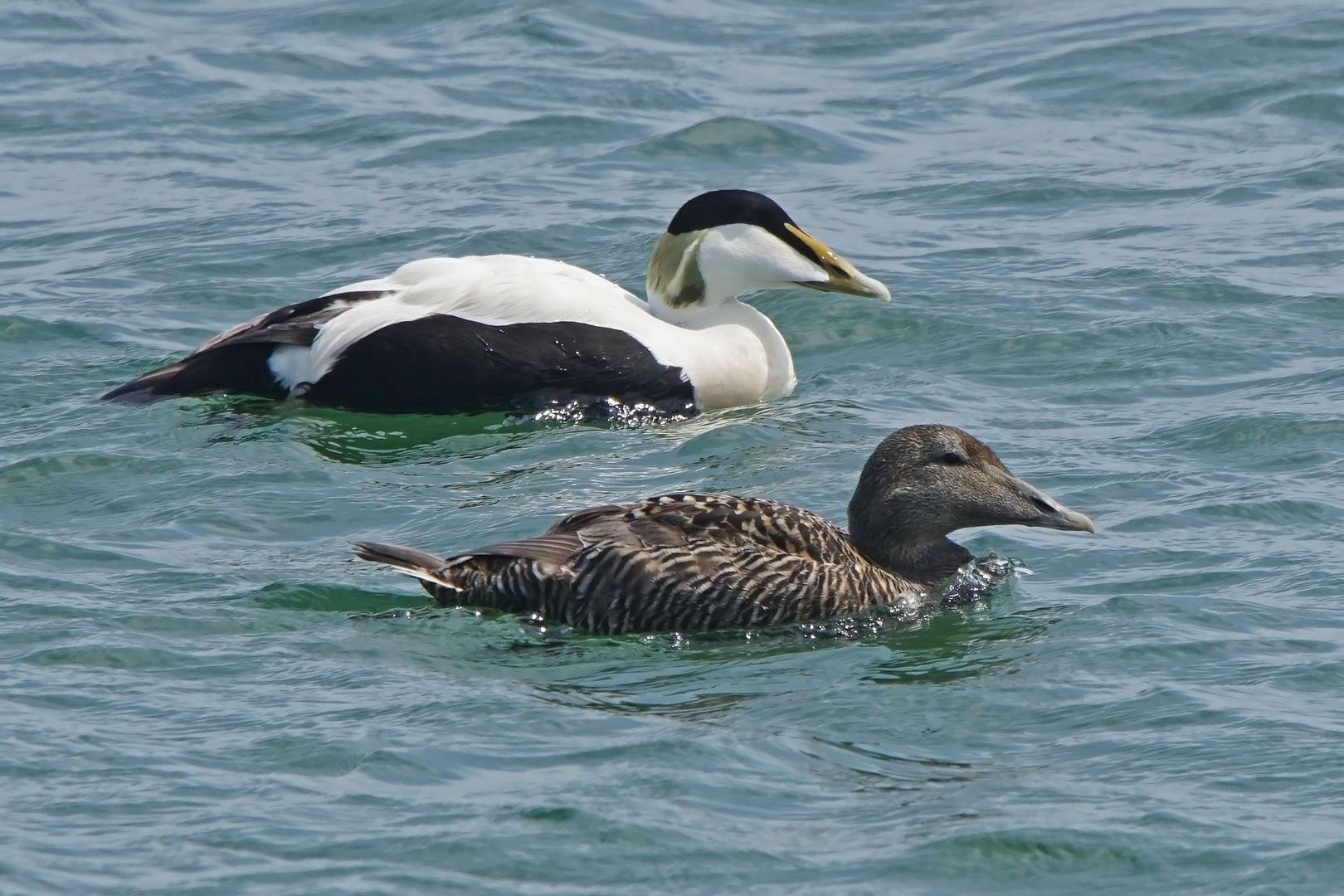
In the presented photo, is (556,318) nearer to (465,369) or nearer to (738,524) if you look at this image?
(465,369)

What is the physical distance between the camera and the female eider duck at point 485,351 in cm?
960

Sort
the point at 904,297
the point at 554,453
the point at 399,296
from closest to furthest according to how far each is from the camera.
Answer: the point at 554,453 → the point at 399,296 → the point at 904,297

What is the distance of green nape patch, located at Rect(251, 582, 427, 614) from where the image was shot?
7258 millimetres

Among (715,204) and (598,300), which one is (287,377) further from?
(715,204)

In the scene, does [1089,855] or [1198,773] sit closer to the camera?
[1089,855]

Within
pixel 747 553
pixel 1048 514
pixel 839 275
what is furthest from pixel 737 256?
pixel 747 553

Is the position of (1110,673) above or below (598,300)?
below

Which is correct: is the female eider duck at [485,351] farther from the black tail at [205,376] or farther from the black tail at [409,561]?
the black tail at [409,561]

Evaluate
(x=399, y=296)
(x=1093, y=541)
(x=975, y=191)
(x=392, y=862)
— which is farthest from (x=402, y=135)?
(x=392, y=862)

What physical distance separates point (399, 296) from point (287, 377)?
1.92 feet

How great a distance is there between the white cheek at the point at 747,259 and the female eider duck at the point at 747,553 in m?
2.64

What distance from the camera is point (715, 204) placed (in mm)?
10172

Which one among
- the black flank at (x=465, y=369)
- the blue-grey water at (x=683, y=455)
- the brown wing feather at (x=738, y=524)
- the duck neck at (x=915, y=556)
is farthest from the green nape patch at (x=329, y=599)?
the black flank at (x=465, y=369)

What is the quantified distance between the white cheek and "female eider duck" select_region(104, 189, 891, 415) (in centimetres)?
9
